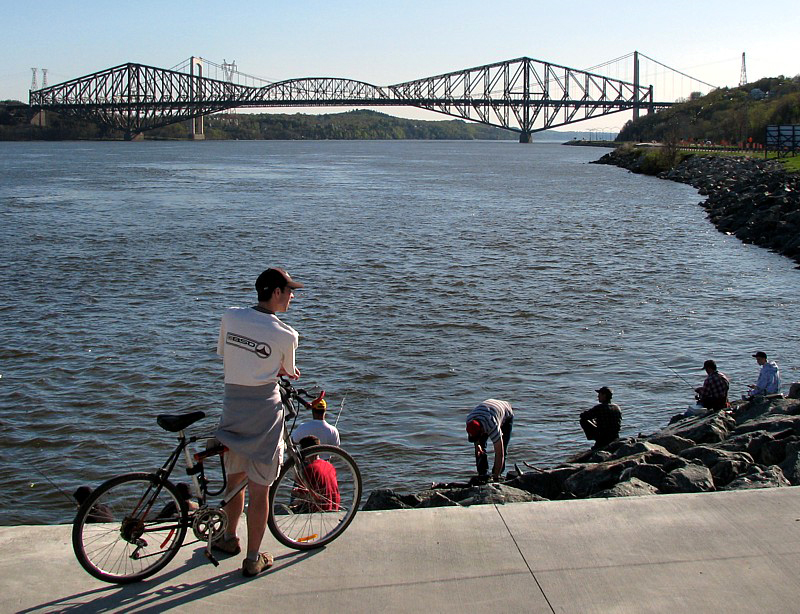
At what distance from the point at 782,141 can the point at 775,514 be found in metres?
55.3

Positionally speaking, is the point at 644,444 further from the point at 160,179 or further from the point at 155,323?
the point at 160,179

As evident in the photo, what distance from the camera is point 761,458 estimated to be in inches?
294

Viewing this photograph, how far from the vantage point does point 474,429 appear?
8.00 metres

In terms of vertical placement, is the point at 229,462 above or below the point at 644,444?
above

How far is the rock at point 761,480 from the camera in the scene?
6.33 m

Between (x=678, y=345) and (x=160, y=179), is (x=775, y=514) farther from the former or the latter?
(x=160, y=179)

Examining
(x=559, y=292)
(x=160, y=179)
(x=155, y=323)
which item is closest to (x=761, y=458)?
(x=155, y=323)

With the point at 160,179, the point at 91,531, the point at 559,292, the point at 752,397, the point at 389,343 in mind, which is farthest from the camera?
the point at 160,179

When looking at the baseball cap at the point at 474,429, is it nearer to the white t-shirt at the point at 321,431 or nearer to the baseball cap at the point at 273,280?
the white t-shirt at the point at 321,431

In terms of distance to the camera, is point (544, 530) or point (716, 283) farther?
point (716, 283)

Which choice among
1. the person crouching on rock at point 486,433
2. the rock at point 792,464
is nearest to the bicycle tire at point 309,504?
the person crouching on rock at point 486,433

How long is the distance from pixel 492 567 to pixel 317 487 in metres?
1.10

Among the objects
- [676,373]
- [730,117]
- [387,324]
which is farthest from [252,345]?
[730,117]

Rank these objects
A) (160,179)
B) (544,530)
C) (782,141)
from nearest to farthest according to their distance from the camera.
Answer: (544,530)
(782,141)
(160,179)
